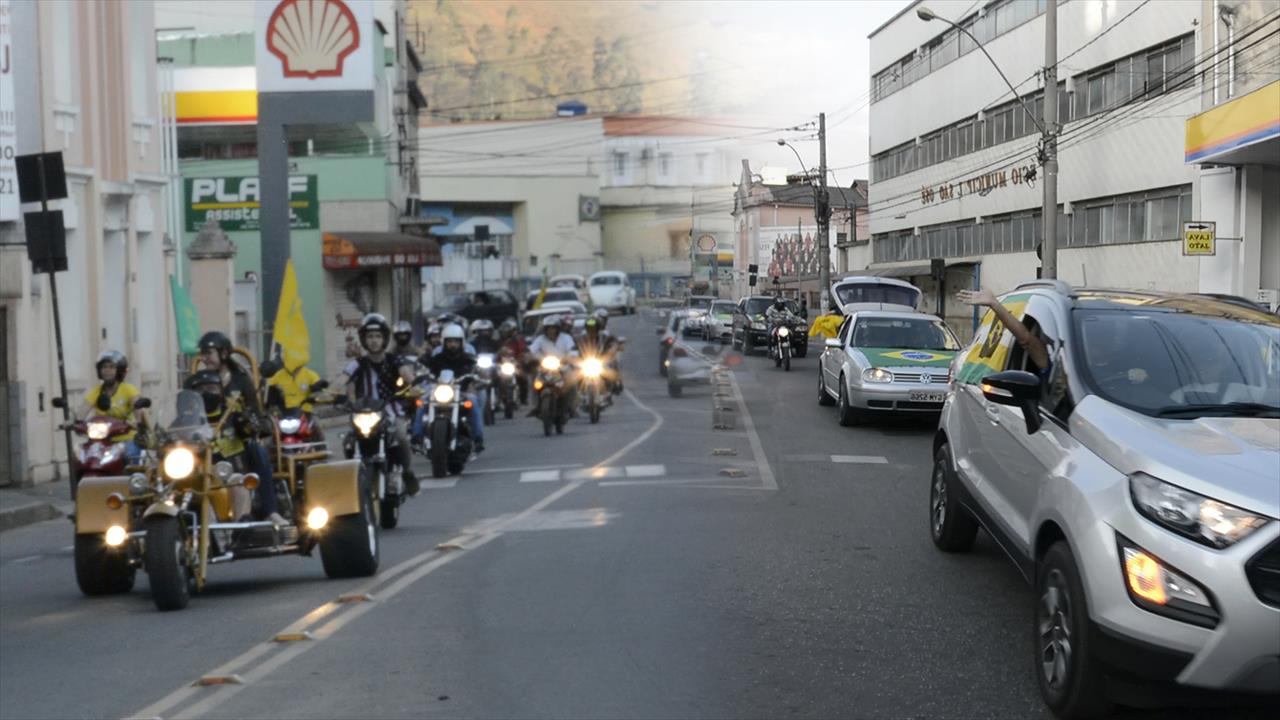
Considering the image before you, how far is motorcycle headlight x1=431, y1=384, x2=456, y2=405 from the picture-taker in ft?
57.9

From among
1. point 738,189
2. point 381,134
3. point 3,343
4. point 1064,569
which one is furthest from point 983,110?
point 1064,569

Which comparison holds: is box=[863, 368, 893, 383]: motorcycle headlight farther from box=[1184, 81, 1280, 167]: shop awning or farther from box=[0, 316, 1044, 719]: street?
box=[1184, 81, 1280, 167]: shop awning

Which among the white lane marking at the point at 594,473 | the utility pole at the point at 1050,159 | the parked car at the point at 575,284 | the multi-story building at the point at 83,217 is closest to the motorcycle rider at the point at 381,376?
the white lane marking at the point at 594,473

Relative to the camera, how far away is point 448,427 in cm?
1786

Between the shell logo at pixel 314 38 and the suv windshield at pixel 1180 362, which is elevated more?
the shell logo at pixel 314 38

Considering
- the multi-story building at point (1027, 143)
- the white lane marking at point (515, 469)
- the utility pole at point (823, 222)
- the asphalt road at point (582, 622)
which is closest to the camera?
the asphalt road at point (582, 622)

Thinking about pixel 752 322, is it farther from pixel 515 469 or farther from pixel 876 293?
pixel 515 469

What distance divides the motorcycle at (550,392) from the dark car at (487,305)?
102 feet

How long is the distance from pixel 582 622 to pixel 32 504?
10.5 m

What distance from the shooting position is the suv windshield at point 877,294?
4106 centimetres

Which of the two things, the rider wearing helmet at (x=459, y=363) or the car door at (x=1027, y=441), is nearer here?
the car door at (x=1027, y=441)

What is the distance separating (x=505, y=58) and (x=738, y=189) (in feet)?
36.9

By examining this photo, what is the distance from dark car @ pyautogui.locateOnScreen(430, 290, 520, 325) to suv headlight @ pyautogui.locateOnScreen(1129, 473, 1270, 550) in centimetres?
4898

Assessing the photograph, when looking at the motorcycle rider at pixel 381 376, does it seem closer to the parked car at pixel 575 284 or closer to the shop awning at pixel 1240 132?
the shop awning at pixel 1240 132
